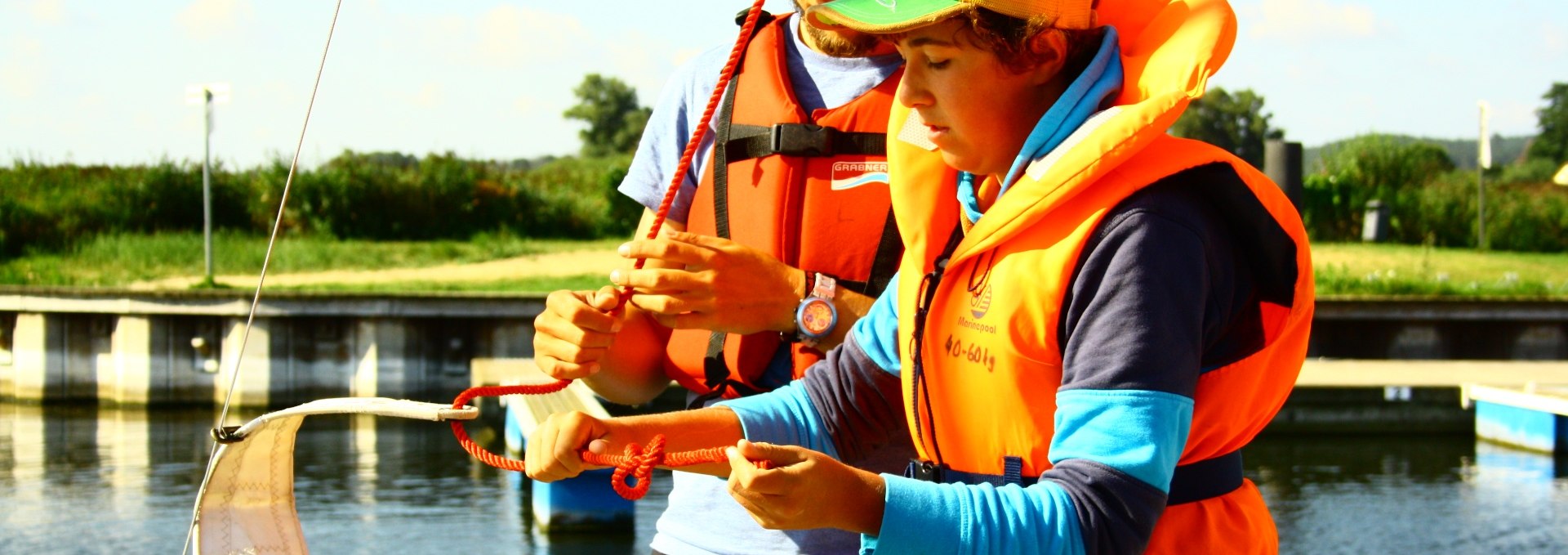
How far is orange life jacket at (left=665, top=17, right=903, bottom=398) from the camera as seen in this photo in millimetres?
2299

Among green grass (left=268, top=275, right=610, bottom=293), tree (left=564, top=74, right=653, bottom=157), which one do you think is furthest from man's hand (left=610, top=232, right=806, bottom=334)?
tree (left=564, top=74, right=653, bottom=157)

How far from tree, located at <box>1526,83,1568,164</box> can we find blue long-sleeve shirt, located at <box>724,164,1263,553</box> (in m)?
77.6

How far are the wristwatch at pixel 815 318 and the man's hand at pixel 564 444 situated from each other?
507 mm

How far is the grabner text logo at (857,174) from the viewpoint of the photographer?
2.30m

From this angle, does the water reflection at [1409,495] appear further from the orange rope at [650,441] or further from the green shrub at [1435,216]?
the green shrub at [1435,216]

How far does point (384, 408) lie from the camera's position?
1.88m

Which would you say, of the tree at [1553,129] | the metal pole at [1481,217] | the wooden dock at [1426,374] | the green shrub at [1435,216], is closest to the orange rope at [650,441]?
the wooden dock at [1426,374]

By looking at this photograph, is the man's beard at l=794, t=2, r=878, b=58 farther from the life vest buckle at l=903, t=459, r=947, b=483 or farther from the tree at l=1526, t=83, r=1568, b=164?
the tree at l=1526, t=83, r=1568, b=164

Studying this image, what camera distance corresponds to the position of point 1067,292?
1511mm

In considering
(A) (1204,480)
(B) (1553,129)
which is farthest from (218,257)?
(B) (1553,129)

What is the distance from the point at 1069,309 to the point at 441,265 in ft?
73.9

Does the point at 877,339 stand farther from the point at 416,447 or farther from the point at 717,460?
the point at 416,447

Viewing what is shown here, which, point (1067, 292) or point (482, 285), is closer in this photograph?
point (1067, 292)

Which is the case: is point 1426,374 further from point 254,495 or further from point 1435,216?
point 1435,216
